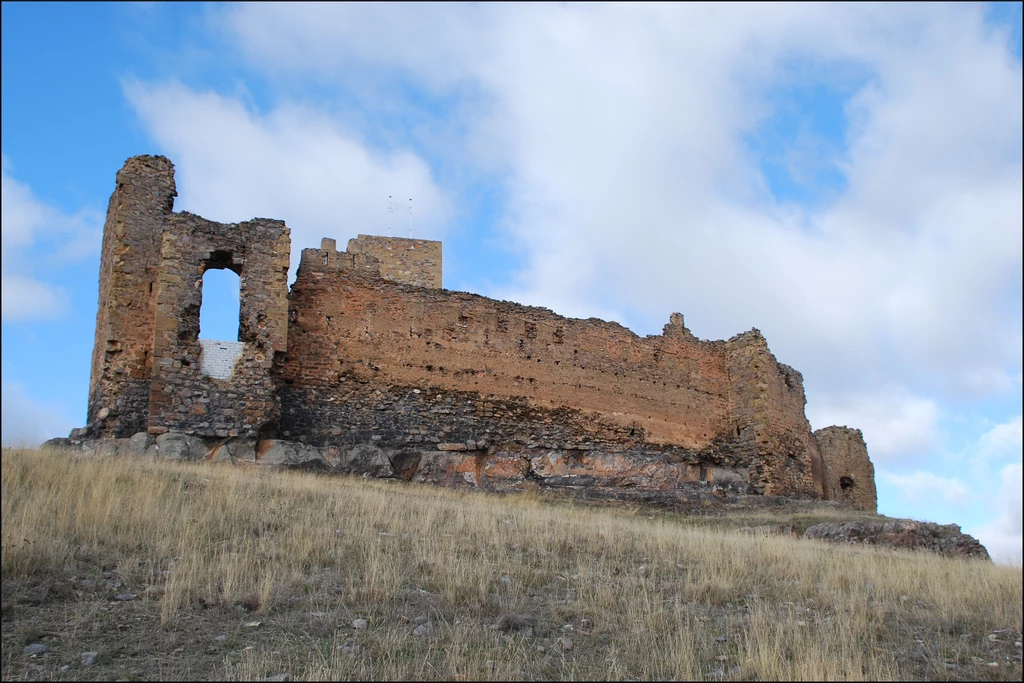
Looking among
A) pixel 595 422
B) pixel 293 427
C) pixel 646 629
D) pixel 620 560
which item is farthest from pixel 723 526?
pixel 646 629

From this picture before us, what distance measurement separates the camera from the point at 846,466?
27516mm

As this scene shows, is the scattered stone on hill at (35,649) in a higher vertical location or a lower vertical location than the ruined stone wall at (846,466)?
lower

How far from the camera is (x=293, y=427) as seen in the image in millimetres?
16578

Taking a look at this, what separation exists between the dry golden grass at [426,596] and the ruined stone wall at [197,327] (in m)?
3.98

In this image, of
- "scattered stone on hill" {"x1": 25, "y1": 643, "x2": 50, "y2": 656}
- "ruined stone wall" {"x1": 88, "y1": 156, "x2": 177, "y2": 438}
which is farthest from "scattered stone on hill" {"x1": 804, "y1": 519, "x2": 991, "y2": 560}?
"ruined stone wall" {"x1": 88, "y1": 156, "x2": 177, "y2": 438}

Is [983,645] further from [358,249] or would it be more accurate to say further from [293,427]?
[358,249]

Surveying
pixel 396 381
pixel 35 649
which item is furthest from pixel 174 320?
pixel 35 649

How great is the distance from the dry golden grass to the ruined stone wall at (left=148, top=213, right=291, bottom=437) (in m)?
3.98

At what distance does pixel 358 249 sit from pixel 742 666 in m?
21.5

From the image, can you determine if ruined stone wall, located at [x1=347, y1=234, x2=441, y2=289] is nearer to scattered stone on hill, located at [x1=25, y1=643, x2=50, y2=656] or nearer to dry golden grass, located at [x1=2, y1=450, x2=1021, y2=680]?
dry golden grass, located at [x1=2, y1=450, x2=1021, y2=680]

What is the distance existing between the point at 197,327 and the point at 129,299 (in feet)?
4.32

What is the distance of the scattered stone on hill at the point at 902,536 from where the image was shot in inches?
561

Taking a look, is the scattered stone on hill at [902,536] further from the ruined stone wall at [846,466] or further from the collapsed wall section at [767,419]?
the ruined stone wall at [846,466]

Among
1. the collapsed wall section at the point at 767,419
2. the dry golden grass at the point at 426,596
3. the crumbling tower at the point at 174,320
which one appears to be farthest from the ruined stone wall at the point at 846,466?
the crumbling tower at the point at 174,320
